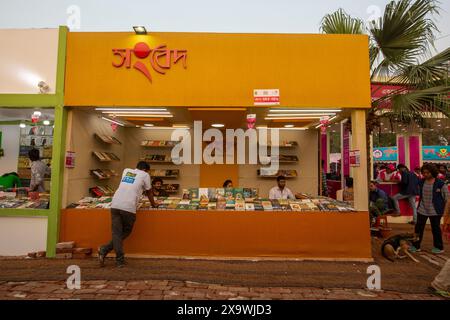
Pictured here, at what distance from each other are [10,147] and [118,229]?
638 cm

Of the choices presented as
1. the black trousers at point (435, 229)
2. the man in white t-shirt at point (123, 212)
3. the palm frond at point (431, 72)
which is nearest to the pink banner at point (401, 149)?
the black trousers at point (435, 229)

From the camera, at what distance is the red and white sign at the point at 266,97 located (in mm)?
4957

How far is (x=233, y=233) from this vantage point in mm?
4941

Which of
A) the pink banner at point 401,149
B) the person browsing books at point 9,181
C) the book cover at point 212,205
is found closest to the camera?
the book cover at point 212,205

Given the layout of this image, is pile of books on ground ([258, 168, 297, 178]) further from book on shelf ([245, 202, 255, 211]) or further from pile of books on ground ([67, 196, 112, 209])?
pile of books on ground ([67, 196, 112, 209])

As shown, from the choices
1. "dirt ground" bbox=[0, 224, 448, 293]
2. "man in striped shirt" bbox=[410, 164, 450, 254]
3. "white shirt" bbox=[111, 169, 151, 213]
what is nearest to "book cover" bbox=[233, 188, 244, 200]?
"dirt ground" bbox=[0, 224, 448, 293]

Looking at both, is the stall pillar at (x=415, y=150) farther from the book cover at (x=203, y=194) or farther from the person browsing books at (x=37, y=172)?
the person browsing books at (x=37, y=172)

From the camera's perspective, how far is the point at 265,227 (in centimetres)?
492

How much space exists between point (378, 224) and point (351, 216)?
2.38m

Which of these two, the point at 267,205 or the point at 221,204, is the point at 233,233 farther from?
the point at 267,205

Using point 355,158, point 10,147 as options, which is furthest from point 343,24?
point 10,147

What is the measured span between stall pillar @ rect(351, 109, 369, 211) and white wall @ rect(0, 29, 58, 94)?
17.4ft

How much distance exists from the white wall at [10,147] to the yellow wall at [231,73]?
487 cm
